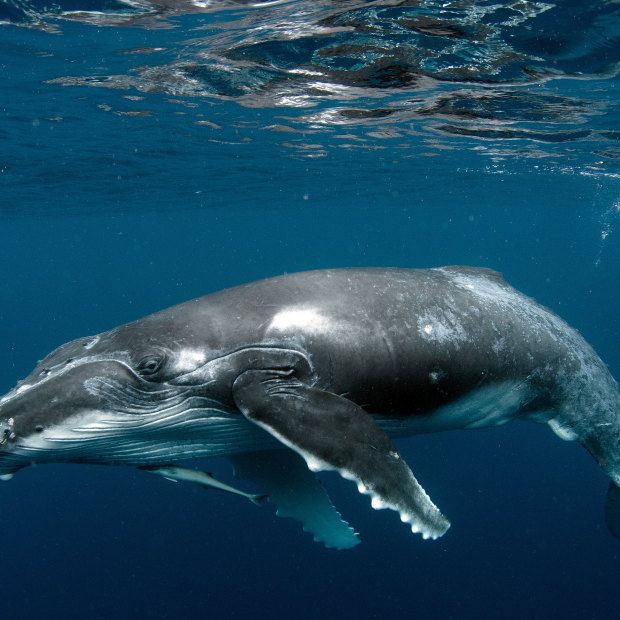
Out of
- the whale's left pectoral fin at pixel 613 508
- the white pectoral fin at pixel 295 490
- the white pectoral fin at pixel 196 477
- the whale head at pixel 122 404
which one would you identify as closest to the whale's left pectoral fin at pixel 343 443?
the whale head at pixel 122 404

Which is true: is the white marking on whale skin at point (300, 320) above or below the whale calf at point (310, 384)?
above

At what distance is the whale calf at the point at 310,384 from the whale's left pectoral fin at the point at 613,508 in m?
2.03

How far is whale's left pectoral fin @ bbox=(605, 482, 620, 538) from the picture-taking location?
8.30 m

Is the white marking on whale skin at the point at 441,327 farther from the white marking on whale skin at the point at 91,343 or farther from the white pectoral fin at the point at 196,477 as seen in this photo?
the white marking on whale skin at the point at 91,343

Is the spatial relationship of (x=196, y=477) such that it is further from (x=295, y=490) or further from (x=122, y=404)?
(x=295, y=490)

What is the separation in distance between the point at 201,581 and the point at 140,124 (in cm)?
1729

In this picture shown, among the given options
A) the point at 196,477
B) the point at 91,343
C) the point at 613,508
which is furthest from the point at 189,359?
the point at 613,508

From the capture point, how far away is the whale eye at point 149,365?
15.4 ft

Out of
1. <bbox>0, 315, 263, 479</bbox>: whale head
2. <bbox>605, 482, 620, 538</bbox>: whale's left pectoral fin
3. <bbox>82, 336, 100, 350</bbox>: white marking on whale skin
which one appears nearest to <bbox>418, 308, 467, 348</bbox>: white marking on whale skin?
<bbox>0, 315, 263, 479</bbox>: whale head

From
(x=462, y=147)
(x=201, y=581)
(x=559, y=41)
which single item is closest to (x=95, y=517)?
(x=201, y=581)

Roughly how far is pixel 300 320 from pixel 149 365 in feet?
5.62

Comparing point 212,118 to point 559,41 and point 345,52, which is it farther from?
point 559,41

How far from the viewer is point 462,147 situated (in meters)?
23.9

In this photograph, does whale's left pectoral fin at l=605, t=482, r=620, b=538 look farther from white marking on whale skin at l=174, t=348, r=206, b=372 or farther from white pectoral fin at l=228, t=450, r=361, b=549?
white marking on whale skin at l=174, t=348, r=206, b=372
